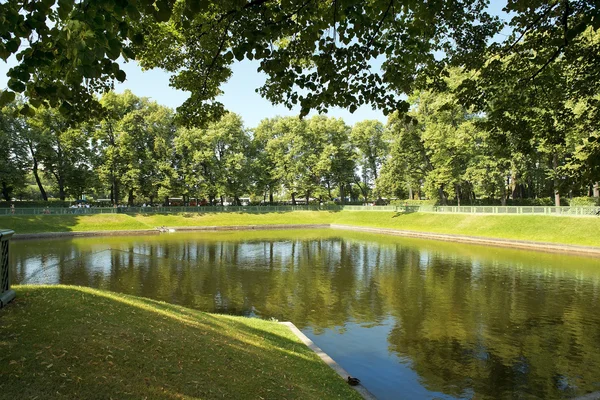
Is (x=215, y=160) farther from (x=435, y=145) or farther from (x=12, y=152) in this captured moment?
(x=435, y=145)

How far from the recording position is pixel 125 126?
52.3 meters

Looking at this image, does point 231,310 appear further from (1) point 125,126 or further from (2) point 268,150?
(2) point 268,150

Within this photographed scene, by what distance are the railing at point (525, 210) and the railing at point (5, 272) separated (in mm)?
36377

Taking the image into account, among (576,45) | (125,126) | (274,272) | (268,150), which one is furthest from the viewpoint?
(268,150)

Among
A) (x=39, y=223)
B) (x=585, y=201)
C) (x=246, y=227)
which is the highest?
(x=585, y=201)

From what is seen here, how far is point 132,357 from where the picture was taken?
204 inches

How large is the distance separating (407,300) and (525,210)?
2877cm

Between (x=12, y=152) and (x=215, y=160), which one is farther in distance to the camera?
(x=215, y=160)

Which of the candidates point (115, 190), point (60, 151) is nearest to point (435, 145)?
point (115, 190)

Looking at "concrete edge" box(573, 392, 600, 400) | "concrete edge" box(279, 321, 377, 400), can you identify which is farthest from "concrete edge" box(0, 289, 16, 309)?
"concrete edge" box(573, 392, 600, 400)

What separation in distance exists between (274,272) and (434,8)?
16.3 metres

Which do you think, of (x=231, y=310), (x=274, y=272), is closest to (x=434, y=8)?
(x=231, y=310)

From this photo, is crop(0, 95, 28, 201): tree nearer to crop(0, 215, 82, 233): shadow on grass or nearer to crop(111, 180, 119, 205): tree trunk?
crop(0, 215, 82, 233): shadow on grass

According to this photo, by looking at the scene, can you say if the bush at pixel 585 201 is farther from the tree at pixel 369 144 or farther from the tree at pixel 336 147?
the tree at pixel 336 147
